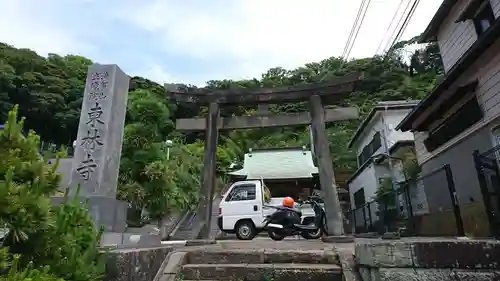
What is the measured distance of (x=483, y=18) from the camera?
30.1ft

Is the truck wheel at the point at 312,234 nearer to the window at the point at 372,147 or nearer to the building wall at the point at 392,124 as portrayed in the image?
the building wall at the point at 392,124

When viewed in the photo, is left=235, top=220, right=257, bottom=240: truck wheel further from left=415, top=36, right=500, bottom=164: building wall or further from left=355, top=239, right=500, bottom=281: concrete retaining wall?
left=355, top=239, right=500, bottom=281: concrete retaining wall

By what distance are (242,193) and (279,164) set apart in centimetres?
1345

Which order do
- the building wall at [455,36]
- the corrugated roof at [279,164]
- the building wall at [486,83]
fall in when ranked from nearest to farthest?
the building wall at [486,83], the building wall at [455,36], the corrugated roof at [279,164]

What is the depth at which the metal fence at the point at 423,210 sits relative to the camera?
7.36 m

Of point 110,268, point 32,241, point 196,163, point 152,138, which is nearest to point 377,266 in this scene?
point 110,268

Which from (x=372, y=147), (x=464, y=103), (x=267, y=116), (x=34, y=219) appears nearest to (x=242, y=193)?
(x=267, y=116)

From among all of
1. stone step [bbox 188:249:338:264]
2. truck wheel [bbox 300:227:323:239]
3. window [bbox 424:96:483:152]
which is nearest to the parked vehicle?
truck wheel [bbox 300:227:323:239]

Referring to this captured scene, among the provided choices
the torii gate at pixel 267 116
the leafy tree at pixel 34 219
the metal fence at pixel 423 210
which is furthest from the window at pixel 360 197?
the leafy tree at pixel 34 219

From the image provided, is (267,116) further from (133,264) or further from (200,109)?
(200,109)

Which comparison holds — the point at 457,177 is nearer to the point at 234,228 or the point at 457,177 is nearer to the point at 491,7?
A: the point at 491,7

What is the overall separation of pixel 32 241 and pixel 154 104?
1101 cm

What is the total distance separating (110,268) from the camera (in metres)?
3.52

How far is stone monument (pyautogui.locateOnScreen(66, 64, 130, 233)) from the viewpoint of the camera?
614 centimetres
